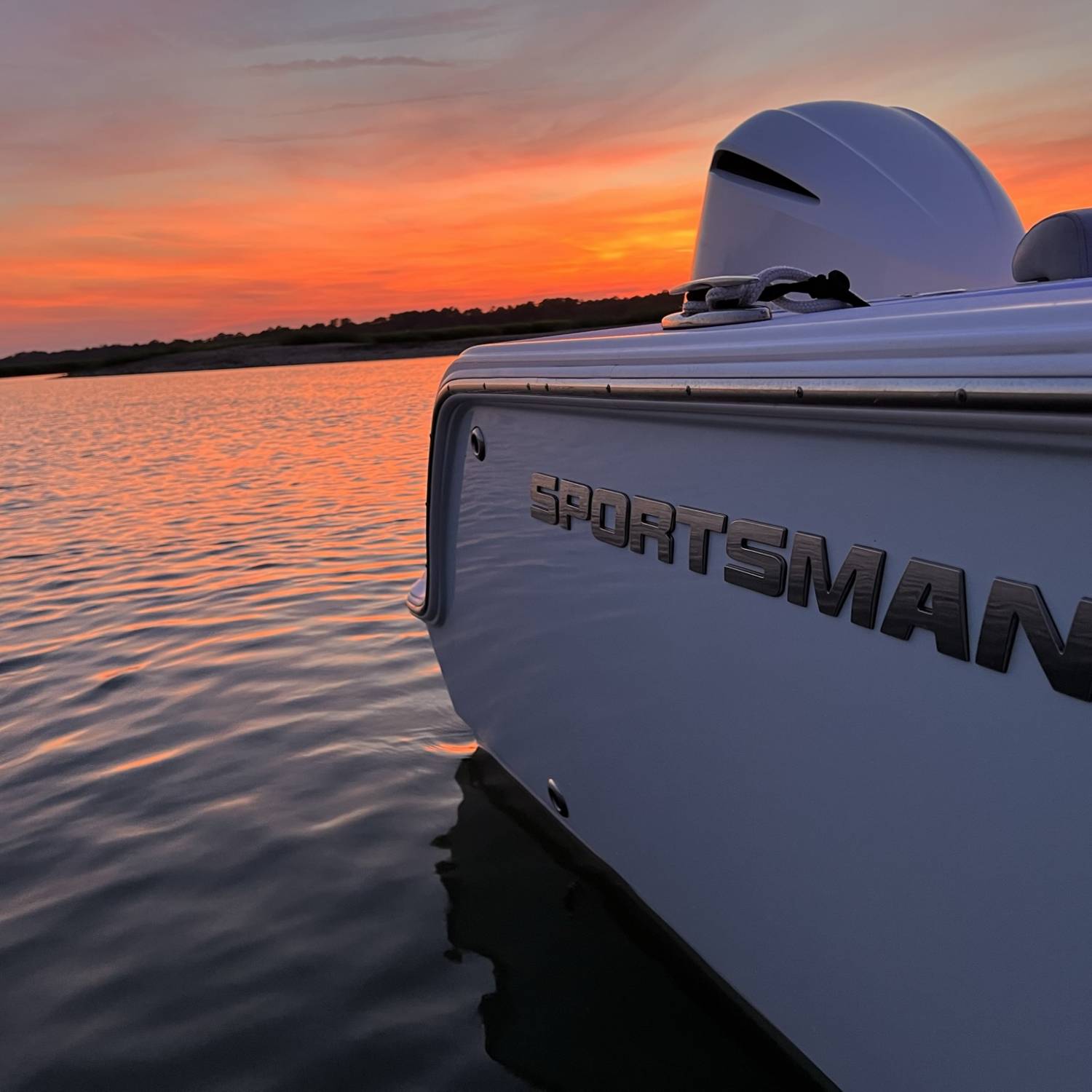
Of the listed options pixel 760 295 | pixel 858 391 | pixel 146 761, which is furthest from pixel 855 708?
pixel 146 761

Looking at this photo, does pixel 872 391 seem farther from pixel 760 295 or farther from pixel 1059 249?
pixel 1059 249

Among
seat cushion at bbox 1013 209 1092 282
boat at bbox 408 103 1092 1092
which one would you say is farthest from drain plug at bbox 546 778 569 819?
seat cushion at bbox 1013 209 1092 282

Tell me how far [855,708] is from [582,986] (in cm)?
129

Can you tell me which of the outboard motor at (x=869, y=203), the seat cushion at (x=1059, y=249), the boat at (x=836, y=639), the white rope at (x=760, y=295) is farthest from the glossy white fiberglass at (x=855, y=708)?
the outboard motor at (x=869, y=203)

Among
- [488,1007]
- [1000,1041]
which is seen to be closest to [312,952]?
[488,1007]

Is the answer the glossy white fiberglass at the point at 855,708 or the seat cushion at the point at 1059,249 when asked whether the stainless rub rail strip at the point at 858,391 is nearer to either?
the glossy white fiberglass at the point at 855,708

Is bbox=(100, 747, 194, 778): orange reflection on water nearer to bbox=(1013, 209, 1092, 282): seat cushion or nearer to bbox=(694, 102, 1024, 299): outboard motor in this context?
bbox=(694, 102, 1024, 299): outboard motor

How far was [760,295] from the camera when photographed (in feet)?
6.27

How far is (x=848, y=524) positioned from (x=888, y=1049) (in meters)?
0.80

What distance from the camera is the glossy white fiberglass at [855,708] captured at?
117 centimetres

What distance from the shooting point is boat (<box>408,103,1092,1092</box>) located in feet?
3.82

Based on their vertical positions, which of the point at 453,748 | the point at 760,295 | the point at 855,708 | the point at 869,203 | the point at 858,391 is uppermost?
the point at 869,203

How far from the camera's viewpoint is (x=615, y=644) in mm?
2146

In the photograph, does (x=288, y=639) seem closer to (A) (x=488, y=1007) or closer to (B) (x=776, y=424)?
(A) (x=488, y=1007)
